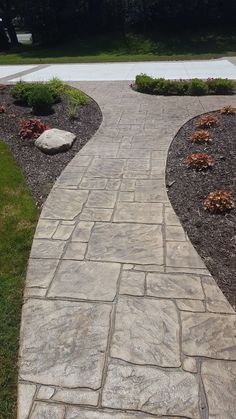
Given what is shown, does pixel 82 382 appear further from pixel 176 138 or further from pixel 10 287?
pixel 176 138

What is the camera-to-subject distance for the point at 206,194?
555 cm

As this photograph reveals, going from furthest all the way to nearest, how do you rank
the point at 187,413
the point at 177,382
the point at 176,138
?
the point at 176,138, the point at 177,382, the point at 187,413

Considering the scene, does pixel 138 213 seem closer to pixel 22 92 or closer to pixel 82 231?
pixel 82 231

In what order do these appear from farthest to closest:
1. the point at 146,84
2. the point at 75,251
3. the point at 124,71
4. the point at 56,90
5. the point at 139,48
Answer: the point at 139,48
the point at 124,71
the point at 146,84
the point at 56,90
the point at 75,251

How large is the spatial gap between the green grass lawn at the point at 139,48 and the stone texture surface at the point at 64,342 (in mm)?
18703

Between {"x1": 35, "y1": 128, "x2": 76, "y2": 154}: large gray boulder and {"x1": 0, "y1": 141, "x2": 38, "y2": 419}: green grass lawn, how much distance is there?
678 millimetres

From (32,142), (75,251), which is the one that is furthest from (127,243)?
(32,142)

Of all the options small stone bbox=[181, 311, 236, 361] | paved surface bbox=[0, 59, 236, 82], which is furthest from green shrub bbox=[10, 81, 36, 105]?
small stone bbox=[181, 311, 236, 361]

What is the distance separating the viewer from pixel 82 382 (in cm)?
292

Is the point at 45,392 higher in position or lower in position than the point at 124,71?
higher

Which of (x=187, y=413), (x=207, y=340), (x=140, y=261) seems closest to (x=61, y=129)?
(x=140, y=261)

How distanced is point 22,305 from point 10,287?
1.06ft

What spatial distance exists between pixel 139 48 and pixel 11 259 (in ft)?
72.3

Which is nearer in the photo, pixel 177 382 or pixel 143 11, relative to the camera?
pixel 177 382
